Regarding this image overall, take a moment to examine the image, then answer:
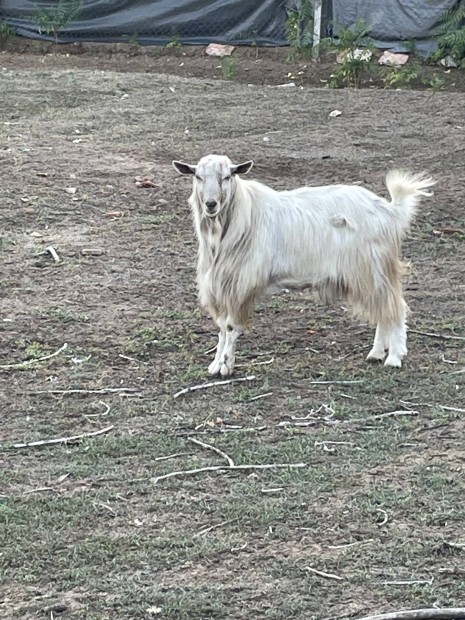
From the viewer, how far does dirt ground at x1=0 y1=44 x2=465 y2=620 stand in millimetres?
3873

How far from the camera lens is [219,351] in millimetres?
5844

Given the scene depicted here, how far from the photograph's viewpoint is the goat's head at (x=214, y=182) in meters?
5.56

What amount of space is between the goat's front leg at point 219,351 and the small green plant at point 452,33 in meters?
10.4

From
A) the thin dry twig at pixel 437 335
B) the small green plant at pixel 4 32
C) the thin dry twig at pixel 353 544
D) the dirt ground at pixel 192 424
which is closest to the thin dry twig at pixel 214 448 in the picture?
the dirt ground at pixel 192 424

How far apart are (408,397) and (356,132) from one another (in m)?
6.44

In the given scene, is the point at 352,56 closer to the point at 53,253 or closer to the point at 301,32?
the point at 301,32

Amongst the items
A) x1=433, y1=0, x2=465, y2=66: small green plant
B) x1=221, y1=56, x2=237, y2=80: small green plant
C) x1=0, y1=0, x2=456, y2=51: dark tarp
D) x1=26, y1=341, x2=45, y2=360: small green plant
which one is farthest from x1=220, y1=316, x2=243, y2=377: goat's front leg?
x1=0, y1=0, x2=456, y2=51: dark tarp

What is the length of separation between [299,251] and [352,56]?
32.4 ft

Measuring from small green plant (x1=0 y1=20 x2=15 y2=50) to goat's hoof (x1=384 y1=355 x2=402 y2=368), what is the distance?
13.4 m

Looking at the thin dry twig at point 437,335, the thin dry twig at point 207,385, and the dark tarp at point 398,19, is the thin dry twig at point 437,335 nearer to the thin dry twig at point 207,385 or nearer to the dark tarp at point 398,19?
the thin dry twig at point 207,385

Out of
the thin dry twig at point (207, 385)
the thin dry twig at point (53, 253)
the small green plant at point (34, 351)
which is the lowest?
the thin dry twig at point (207, 385)

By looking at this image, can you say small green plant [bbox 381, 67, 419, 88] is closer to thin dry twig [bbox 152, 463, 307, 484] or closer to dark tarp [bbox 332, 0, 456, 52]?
dark tarp [bbox 332, 0, 456, 52]

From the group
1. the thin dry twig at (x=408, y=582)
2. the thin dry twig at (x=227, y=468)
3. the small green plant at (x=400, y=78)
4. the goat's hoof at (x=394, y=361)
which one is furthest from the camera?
the small green plant at (x=400, y=78)

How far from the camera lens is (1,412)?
17.6 ft
